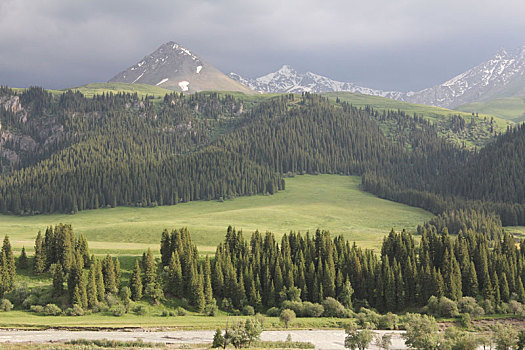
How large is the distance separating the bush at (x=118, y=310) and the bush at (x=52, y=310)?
434 inches

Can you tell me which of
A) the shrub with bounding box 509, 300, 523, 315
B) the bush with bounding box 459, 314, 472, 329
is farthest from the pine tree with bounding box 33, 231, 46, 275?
the shrub with bounding box 509, 300, 523, 315

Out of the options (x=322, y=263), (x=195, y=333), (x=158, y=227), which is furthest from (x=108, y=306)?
(x=158, y=227)

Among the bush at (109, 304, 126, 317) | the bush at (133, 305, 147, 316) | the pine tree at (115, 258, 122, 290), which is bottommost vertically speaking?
the bush at (133, 305, 147, 316)

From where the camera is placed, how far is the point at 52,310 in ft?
338

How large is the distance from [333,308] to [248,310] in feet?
69.9

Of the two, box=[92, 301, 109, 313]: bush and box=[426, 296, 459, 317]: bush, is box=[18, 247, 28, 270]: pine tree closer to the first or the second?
box=[92, 301, 109, 313]: bush

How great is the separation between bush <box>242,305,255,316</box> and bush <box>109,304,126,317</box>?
96.5 ft

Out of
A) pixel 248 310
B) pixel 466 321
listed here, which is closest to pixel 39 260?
pixel 248 310

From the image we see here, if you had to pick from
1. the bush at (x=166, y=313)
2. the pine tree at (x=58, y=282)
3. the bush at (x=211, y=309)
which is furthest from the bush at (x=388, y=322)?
the pine tree at (x=58, y=282)

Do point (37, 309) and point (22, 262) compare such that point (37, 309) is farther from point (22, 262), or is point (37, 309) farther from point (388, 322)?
point (388, 322)

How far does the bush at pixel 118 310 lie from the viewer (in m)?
106

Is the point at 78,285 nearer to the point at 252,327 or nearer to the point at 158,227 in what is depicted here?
the point at 252,327

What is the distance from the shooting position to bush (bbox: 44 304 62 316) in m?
103

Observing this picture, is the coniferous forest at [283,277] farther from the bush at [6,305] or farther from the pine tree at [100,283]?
the bush at [6,305]
